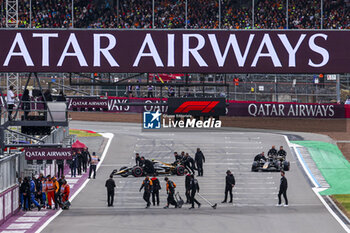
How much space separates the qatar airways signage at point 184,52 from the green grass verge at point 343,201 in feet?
24.6

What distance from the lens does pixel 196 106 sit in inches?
859

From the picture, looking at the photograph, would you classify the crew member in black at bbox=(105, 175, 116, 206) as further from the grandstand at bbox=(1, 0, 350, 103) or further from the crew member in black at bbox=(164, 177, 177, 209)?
the grandstand at bbox=(1, 0, 350, 103)

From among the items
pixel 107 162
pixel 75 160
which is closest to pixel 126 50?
pixel 75 160

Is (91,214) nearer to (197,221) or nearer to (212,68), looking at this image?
(197,221)

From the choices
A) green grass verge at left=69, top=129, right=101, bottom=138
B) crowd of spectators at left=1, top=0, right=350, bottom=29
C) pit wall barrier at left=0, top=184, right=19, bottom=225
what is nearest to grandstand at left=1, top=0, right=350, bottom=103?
crowd of spectators at left=1, top=0, right=350, bottom=29

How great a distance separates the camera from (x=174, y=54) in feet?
72.7

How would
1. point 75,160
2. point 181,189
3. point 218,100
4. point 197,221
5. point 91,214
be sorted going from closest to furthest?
point 218,100 → point 197,221 → point 91,214 → point 181,189 → point 75,160

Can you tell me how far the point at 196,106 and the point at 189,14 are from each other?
40690 millimetres

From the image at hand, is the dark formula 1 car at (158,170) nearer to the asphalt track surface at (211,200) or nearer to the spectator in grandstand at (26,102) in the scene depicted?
the asphalt track surface at (211,200)

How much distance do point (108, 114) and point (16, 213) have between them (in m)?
31.6

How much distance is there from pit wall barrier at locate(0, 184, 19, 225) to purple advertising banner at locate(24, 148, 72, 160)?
6.01 feet

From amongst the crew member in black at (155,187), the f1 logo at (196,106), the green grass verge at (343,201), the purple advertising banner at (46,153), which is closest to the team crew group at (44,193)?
the purple advertising banner at (46,153)

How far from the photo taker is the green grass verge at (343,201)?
27558 millimetres

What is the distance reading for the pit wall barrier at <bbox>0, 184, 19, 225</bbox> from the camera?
25.1 metres
